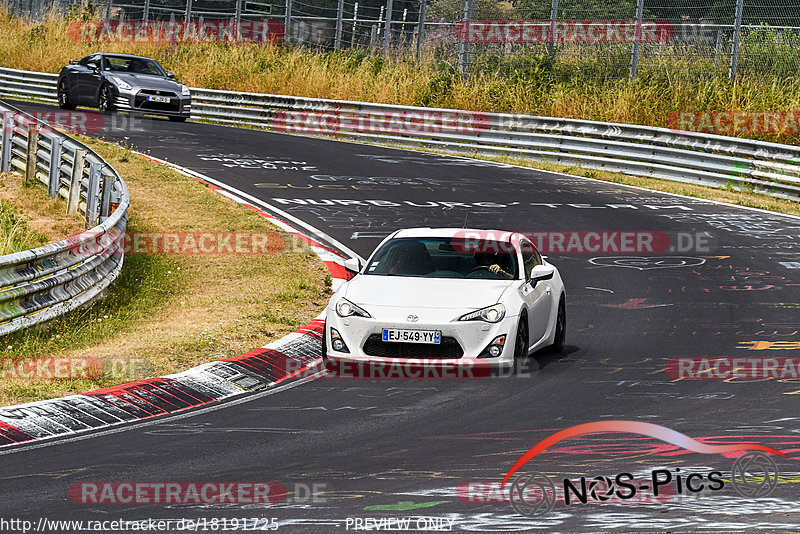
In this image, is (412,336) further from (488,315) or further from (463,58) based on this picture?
(463,58)

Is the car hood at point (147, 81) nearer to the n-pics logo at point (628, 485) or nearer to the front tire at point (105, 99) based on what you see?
the front tire at point (105, 99)

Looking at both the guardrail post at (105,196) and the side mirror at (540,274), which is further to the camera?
the guardrail post at (105,196)

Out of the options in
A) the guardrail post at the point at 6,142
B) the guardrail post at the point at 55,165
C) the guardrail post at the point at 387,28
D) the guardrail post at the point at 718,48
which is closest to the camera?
the guardrail post at the point at 55,165

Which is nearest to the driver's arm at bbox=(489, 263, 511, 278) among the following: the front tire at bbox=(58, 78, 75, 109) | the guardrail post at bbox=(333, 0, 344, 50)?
the front tire at bbox=(58, 78, 75, 109)

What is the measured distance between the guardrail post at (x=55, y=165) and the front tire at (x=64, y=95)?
13779mm

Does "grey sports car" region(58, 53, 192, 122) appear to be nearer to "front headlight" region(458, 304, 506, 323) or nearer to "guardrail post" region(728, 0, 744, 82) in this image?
"guardrail post" region(728, 0, 744, 82)

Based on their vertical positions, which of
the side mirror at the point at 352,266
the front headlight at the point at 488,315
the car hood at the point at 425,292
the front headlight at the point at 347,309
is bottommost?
the front headlight at the point at 347,309

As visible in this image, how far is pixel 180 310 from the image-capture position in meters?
13.4

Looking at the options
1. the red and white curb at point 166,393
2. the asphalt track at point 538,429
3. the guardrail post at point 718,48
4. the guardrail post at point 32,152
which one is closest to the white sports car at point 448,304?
the asphalt track at point 538,429

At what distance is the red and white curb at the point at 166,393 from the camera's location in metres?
8.36

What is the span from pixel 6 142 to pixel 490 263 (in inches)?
565

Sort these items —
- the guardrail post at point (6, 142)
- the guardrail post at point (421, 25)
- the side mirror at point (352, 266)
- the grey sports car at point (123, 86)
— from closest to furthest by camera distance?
the side mirror at point (352, 266) < the guardrail post at point (6, 142) < the grey sports car at point (123, 86) < the guardrail post at point (421, 25)

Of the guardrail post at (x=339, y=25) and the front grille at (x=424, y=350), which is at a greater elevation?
the guardrail post at (x=339, y=25)

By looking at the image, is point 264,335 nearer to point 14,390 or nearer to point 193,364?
point 193,364
